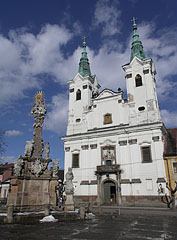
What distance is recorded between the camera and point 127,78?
3441 centimetres

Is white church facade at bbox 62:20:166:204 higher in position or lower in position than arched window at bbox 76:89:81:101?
lower

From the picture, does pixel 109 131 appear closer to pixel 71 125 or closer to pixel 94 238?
pixel 71 125

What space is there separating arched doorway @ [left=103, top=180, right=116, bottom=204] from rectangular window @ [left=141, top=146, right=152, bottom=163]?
18.6 ft

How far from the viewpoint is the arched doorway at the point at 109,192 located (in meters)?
29.3

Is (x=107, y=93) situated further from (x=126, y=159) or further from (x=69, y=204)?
(x=69, y=204)

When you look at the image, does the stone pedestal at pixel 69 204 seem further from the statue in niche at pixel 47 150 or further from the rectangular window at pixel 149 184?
the rectangular window at pixel 149 184

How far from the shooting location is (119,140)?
103ft

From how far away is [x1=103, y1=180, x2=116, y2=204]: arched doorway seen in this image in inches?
1154

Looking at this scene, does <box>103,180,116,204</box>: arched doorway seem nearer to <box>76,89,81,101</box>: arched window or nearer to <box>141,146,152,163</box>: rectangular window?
<box>141,146,152,163</box>: rectangular window

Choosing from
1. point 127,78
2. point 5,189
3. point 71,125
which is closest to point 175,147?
point 127,78

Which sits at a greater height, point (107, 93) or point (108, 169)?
point (107, 93)

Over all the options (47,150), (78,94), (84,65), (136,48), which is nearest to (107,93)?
(78,94)

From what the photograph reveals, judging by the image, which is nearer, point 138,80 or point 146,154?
point 146,154

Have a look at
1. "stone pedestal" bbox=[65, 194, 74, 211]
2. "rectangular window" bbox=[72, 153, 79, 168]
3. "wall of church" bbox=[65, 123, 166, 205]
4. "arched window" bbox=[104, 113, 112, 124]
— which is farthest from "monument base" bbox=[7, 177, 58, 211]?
"arched window" bbox=[104, 113, 112, 124]
